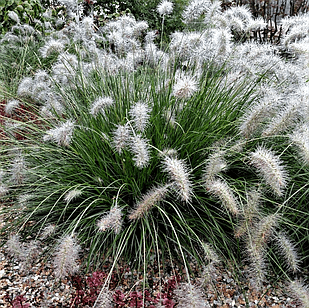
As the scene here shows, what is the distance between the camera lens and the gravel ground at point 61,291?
2318 mm

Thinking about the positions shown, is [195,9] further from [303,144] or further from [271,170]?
[271,170]

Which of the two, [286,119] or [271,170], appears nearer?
[271,170]

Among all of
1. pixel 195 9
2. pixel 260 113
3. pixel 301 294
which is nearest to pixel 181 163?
pixel 260 113

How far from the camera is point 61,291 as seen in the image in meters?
2.40

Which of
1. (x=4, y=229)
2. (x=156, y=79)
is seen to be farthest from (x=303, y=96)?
(x=4, y=229)

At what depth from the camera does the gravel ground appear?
232 cm

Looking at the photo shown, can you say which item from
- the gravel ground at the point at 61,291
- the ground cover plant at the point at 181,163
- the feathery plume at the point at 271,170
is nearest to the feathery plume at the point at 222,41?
the ground cover plant at the point at 181,163

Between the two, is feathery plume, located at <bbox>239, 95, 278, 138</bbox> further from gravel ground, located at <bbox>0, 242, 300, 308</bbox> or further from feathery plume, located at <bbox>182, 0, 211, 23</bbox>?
feathery plume, located at <bbox>182, 0, 211, 23</bbox>

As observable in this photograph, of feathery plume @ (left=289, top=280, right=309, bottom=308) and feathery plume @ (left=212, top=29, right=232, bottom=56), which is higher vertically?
feathery plume @ (left=212, top=29, right=232, bottom=56)

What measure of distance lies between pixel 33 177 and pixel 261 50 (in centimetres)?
225

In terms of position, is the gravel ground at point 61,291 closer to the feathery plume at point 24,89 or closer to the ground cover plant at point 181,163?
the ground cover plant at point 181,163


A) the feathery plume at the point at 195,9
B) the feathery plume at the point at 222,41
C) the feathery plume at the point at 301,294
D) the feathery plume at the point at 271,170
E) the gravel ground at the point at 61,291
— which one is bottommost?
the gravel ground at the point at 61,291

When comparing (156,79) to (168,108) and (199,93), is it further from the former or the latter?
(168,108)

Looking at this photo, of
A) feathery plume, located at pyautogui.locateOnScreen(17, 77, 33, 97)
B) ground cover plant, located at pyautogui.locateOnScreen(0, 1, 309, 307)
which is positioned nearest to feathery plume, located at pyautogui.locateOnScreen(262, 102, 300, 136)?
ground cover plant, located at pyautogui.locateOnScreen(0, 1, 309, 307)
